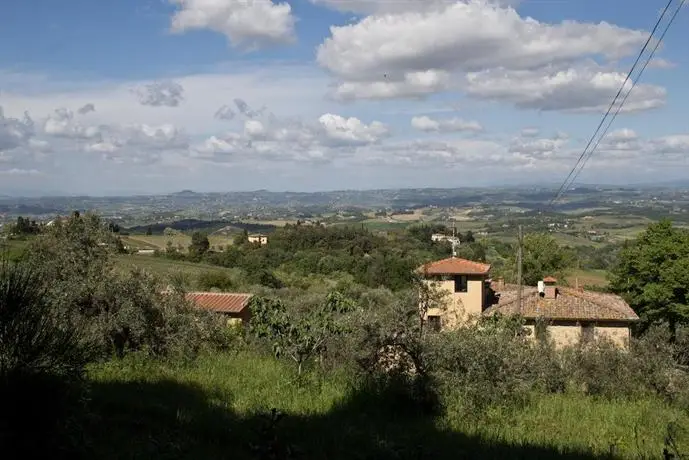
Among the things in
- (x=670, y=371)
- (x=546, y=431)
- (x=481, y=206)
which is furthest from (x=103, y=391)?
(x=481, y=206)

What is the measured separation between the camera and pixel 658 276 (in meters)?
31.6

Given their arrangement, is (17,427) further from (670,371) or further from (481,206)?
(481,206)

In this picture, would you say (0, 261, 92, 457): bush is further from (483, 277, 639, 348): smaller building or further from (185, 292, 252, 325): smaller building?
(185, 292, 252, 325): smaller building

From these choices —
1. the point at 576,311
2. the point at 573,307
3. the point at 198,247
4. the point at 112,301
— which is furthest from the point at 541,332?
the point at 198,247

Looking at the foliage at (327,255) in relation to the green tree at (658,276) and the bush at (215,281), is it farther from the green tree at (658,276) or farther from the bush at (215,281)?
the green tree at (658,276)

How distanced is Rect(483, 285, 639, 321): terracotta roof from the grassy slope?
52.5 ft

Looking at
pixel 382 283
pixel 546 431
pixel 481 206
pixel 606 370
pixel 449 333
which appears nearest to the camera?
pixel 546 431

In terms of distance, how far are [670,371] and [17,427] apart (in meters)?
11.5

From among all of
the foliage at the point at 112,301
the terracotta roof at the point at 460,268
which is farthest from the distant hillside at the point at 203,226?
the foliage at the point at 112,301

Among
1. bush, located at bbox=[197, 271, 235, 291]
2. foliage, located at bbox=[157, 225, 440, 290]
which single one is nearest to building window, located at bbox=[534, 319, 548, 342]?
bush, located at bbox=[197, 271, 235, 291]

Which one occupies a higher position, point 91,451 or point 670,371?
point 91,451

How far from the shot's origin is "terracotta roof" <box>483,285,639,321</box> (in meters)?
27.2

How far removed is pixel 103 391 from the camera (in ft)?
32.4

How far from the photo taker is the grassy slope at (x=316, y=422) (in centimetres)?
700
